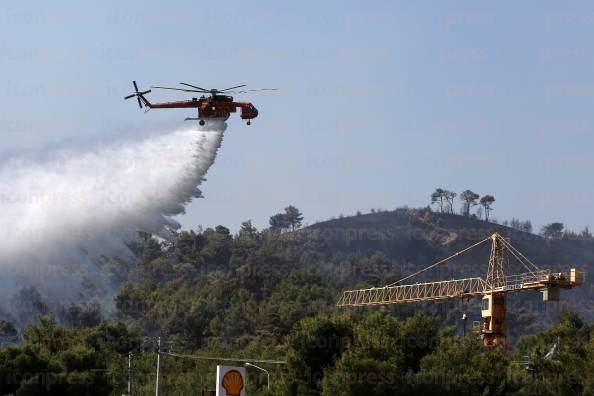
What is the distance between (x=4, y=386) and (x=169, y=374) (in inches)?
1482

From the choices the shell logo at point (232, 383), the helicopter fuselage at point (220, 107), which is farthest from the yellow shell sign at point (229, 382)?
the helicopter fuselage at point (220, 107)

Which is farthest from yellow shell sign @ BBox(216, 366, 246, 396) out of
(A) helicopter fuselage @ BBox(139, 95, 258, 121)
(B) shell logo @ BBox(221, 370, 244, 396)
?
(A) helicopter fuselage @ BBox(139, 95, 258, 121)

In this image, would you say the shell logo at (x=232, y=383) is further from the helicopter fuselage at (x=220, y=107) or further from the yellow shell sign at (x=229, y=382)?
the helicopter fuselage at (x=220, y=107)

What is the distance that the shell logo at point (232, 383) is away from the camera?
41.1 m

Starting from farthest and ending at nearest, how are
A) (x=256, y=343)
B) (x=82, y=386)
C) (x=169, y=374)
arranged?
(x=256, y=343), (x=169, y=374), (x=82, y=386)

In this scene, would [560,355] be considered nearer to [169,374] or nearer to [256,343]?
[169,374]

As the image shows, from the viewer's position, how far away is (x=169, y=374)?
4956 inches

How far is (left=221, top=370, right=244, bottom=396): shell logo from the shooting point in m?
41.1

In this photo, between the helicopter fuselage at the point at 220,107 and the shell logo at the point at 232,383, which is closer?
the shell logo at the point at 232,383

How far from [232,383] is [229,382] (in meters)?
0.19

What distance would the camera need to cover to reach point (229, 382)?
41.2 meters

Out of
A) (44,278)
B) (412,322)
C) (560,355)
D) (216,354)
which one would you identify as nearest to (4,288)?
(44,278)

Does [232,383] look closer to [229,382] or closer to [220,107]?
[229,382]

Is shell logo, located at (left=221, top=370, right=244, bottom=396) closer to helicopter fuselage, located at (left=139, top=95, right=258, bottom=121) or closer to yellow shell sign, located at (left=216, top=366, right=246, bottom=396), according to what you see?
yellow shell sign, located at (left=216, top=366, right=246, bottom=396)
